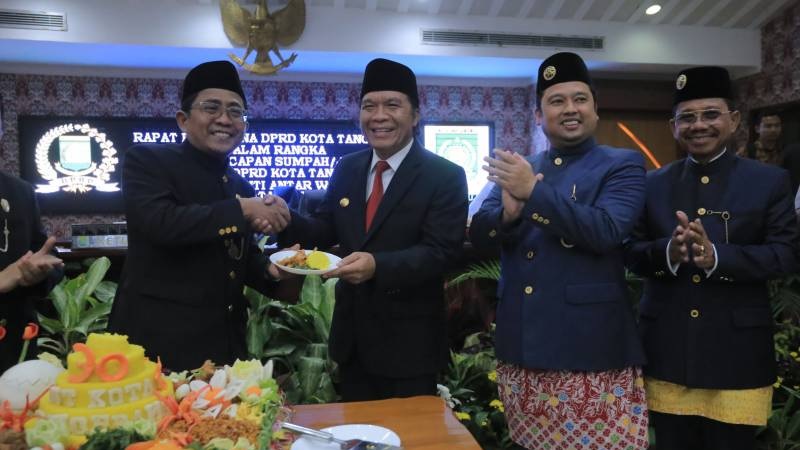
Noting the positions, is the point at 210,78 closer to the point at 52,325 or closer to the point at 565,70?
the point at 565,70

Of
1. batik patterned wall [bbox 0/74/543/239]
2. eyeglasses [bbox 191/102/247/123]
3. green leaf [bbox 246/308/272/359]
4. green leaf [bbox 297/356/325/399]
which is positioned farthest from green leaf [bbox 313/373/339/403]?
batik patterned wall [bbox 0/74/543/239]

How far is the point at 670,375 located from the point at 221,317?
137 centimetres

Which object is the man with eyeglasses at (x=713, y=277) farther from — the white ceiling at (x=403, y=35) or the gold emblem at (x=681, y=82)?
the white ceiling at (x=403, y=35)

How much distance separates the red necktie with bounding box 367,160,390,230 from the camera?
72.1 inches

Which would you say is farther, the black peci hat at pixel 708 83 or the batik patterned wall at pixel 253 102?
the batik patterned wall at pixel 253 102

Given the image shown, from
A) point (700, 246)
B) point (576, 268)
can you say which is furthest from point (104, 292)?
point (700, 246)

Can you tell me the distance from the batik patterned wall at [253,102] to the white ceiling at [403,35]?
16 centimetres

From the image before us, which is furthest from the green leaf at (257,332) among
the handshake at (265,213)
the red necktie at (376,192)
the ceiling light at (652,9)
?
the ceiling light at (652,9)

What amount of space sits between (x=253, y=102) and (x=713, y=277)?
20.7ft

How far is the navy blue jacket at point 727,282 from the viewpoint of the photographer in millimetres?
1700

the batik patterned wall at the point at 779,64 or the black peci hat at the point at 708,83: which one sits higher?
the batik patterned wall at the point at 779,64

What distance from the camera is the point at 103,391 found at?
903 mm

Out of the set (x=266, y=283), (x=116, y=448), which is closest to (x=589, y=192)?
(x=266, y=283)

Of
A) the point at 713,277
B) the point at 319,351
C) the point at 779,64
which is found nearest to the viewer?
the point at 713,277
